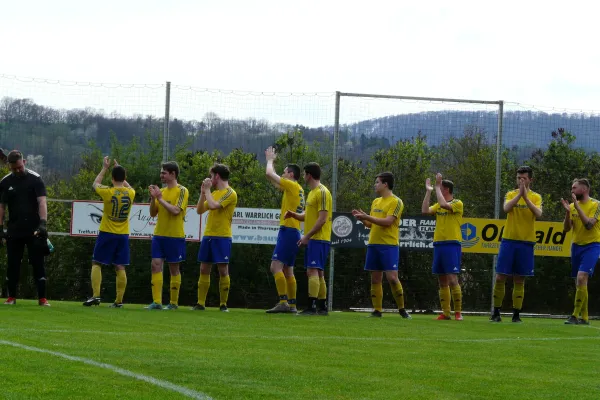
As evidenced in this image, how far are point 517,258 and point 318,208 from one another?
10.1ft

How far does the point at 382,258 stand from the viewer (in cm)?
1494

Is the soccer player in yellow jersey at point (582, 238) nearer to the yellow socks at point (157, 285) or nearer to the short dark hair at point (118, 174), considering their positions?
the yellow socks at point (157, 285)

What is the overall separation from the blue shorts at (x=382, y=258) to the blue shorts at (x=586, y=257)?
270 cm

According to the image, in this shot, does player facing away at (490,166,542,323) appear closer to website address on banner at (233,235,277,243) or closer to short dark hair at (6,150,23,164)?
website address on banner at (233,235,277,243)

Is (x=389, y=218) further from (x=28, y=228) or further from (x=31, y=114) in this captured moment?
(x=31, y=114)

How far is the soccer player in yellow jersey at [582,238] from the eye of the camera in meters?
15.1

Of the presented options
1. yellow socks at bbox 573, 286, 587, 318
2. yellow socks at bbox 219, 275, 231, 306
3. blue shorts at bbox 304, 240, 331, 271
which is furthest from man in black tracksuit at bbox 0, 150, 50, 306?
yellow socks at bbox 573, 286, 587, 318

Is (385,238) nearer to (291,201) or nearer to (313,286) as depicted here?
(313,286)

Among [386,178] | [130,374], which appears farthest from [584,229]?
[130,374]

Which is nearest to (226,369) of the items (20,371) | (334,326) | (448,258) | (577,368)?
(20,371)


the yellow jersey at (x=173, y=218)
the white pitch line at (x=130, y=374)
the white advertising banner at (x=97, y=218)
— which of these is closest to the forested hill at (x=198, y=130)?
the white advertising banner at (x=97, y=218)

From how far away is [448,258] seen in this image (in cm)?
1531

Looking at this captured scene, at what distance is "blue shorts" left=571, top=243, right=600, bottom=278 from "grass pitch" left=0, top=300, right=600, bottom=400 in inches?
98.8

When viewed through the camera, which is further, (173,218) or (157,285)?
(173,218)
